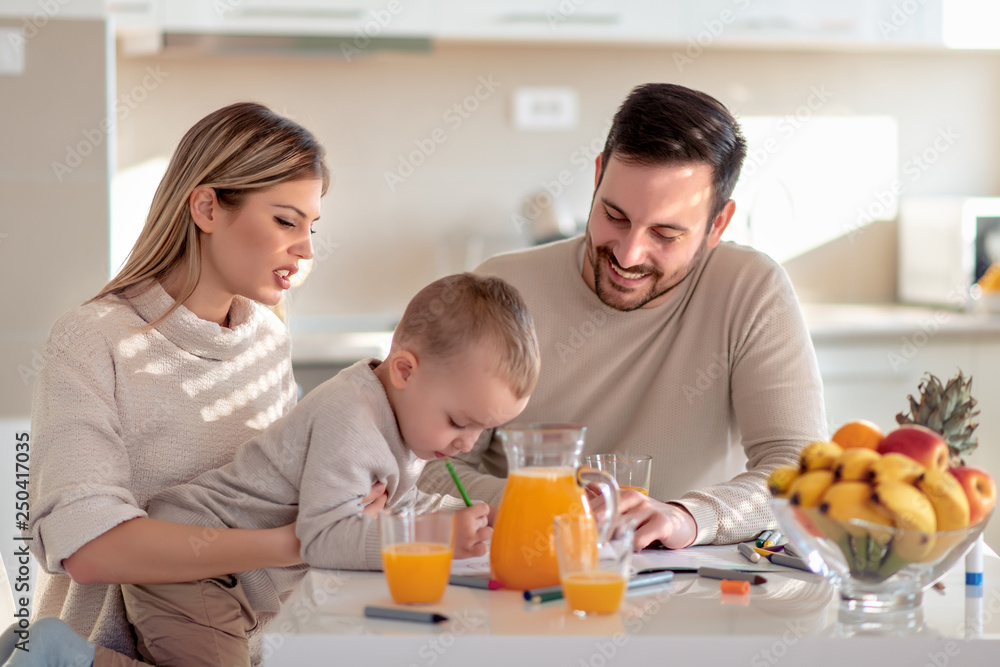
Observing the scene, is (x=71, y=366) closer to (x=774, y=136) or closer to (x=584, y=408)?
(x=584, y=408)

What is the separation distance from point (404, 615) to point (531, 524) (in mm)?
179

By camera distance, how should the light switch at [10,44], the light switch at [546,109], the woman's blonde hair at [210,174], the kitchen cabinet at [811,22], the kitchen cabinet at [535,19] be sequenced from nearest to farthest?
the woman's blonde hair at [210,174]
the light switch at [10,44]
the kitchen cabinet at [535,19]
the kitchen cabinet at [811,22]
the light switch at [546,109]

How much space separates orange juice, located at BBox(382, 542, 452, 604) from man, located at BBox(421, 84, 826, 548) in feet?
1.66

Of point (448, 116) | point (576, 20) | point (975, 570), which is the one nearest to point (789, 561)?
point (975, 570)

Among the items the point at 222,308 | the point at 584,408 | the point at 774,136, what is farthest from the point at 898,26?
the point at 222,308

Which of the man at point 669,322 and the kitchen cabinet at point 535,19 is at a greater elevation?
the kitchen cabinet at point 535,19

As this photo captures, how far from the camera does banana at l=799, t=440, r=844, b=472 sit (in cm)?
107

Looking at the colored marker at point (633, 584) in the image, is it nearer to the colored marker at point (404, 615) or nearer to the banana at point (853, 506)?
the colored marker at point (404, 615)

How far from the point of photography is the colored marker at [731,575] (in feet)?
3.86

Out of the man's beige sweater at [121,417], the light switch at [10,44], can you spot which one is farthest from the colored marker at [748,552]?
the light switch at [10,44]

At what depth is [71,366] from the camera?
1.35 meters

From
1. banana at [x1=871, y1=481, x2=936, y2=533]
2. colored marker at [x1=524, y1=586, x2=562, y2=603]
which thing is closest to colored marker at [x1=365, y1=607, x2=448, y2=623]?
colored marker at [x1=524, y1=586, x2=562, y2=603]

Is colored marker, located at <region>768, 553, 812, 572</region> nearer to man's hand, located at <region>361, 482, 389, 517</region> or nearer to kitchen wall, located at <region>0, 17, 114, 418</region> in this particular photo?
man's hand, located at <region>361, 482, 389, 517</region>

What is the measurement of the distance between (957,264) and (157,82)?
277 centimetres
